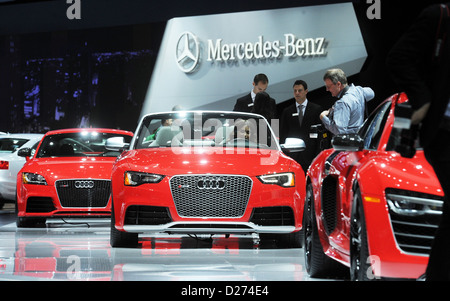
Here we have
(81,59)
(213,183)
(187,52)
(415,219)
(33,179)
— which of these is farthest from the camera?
(81,59)

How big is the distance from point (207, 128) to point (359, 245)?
4.74 m

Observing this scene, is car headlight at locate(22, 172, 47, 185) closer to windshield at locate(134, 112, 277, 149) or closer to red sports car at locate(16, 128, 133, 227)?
red sports car at locate(16, 128, 133, 227)

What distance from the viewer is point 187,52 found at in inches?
742

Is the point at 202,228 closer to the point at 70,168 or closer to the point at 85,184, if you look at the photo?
the point at 85,184

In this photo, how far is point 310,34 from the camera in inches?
682

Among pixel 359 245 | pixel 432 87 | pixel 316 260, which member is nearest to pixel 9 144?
pixel 316 260

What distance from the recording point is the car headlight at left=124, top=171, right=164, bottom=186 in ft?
25.1

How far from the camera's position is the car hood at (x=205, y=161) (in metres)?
7.73

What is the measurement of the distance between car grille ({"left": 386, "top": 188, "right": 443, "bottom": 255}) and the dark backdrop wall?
14394mm

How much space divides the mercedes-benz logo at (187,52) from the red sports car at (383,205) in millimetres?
13400

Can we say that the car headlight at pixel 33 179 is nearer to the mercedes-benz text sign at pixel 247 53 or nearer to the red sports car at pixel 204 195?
the red sports car at pixel 204 195

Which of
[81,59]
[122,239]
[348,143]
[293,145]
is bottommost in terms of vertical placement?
[122,239]
